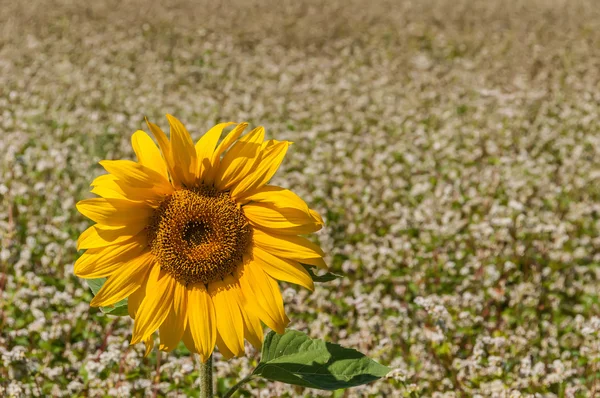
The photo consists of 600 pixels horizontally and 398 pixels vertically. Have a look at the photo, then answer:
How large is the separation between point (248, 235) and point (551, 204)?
436 centimetres

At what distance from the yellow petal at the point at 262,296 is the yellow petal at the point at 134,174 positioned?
0.38 meters

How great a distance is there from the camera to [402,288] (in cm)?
444

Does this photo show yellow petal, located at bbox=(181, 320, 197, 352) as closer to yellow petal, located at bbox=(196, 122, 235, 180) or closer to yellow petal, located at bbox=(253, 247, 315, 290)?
yellow petal, located at bbox=(253, 247, 315, 290)

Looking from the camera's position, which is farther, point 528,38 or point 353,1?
→ point 353,1

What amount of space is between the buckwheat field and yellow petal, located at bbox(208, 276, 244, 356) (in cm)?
50

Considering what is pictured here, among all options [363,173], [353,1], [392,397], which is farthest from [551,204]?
[353,1]

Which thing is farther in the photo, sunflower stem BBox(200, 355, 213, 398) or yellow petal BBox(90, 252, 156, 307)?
sunflower stem BBox(200, 355, 213, 398)

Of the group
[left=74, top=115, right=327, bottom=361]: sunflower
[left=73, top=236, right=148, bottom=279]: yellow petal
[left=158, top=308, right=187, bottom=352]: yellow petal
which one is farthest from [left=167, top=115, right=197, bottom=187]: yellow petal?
[left=158, top=308, right=187, bottom=352]: yellow petal

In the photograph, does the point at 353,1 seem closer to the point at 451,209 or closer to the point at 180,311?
the point at 451,209

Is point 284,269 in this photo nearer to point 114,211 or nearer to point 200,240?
point 200,240

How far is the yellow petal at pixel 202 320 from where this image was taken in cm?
195

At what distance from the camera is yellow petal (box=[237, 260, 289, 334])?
6.52 feet

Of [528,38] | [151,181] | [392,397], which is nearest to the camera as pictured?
[151,181]

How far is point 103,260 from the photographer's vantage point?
1.96 metres
